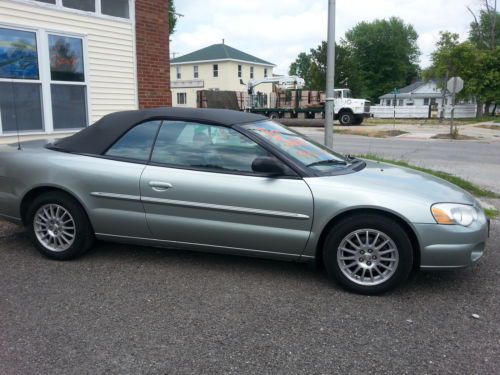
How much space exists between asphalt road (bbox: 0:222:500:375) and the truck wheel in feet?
91.0

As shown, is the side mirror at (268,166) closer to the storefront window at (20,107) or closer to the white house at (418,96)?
the storefront window at (20,107)

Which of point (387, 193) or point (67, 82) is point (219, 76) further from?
point (387, 193)

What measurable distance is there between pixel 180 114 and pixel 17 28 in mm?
4378

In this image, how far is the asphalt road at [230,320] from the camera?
9.23 feet

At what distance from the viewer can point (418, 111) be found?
44.1 metres

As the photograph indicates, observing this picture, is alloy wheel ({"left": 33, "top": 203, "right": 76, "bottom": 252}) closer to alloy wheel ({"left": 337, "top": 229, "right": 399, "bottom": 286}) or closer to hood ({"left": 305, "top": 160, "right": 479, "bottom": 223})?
hood ({"left": 305, "top": 160, "right": 479, "bottom": 223})

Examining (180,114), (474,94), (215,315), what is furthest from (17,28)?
(474,94)

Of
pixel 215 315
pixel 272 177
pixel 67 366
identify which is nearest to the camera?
pixel 67 366

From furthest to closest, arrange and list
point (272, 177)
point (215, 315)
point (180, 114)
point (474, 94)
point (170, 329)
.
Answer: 1. point (474, 94)
2. point (180, 114)
3. point (272, 177)
4. point (215, 315)
5. point (170, 329)

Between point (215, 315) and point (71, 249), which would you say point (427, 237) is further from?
point (71, 249)

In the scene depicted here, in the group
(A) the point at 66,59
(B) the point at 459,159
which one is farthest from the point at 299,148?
(B) the point at 459,159

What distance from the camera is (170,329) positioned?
3.19 metres

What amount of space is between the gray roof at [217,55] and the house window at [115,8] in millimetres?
43124

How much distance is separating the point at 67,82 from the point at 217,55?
45642 millimetres
